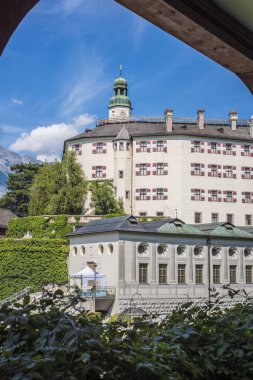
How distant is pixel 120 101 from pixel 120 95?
3.68 feet

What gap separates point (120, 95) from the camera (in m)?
63.0

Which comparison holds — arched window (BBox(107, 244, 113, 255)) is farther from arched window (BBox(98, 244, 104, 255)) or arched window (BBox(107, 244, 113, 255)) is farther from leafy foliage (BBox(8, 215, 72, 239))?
leafy foliage (BBox(8, 215, 72, 239))

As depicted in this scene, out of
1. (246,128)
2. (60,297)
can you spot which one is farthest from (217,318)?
(246,128)

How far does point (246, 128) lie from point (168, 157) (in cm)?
747

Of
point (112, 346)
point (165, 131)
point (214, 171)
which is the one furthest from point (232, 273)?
point (112, 346)

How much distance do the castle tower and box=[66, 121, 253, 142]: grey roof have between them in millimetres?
22729

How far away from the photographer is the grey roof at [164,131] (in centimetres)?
3625

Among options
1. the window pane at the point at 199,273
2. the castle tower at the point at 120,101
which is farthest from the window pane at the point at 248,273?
the castle tower at the point at 120,101

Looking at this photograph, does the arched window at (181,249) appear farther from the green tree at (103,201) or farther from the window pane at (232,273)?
the green tree at (103,201)

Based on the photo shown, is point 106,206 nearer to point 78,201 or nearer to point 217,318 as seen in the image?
point 78,201

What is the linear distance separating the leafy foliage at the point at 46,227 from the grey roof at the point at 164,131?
903cm

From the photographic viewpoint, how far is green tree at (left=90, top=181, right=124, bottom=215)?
106 feet

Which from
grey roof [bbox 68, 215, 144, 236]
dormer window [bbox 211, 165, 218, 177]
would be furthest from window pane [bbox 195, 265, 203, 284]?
dormer window [bbox 211, 165, 218, 177]

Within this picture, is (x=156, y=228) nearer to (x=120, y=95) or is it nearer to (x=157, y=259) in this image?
(x=157, y=259)
